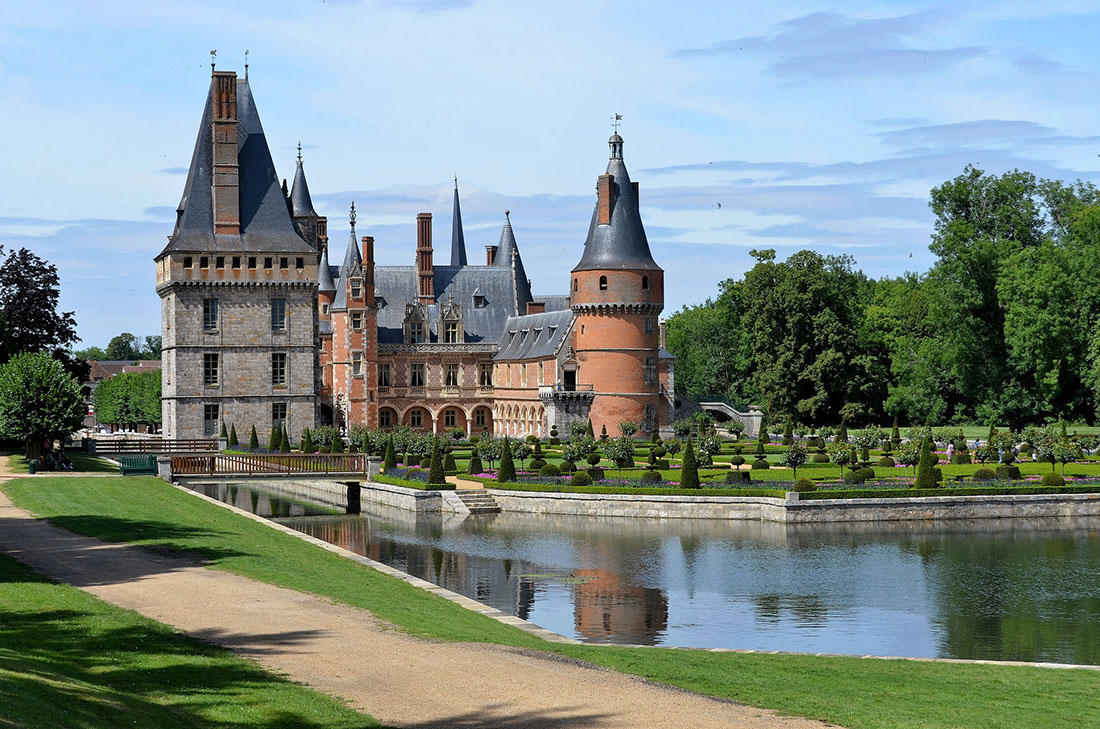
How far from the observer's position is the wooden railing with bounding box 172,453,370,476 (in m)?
43.7

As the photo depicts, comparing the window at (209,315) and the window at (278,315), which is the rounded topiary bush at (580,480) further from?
the window at (209,315)

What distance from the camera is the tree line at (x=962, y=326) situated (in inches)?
2576

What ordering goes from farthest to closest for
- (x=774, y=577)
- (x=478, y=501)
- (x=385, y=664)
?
(x=478, y=501) < (x=774, y=577) < (x=385, y=664)

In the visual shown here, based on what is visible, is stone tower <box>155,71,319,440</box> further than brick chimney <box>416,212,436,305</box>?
No

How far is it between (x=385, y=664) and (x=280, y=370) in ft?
170

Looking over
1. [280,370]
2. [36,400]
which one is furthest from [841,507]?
[280,370]

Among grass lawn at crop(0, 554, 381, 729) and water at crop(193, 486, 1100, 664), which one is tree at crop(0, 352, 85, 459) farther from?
grass lawn at crop(0, 554, 381, 729)

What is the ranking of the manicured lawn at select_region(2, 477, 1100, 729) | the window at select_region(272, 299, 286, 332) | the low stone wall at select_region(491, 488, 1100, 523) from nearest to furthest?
the manicured lawn at select_region(2, 477, 1100, 729)
the low stone wall at select_region(491, 488, 1100, 523)
the window at select_region(272, 299, 286, 332)

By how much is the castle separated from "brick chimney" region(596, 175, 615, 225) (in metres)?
0.08

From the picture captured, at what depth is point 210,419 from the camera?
64.8 meters

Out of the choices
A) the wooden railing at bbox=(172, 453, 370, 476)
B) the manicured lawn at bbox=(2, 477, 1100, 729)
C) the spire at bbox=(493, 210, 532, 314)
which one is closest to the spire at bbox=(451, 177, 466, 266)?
the spire at bbox=(493, 210, 532, 314)

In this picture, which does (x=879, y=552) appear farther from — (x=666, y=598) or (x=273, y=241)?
(x=273, y=241)

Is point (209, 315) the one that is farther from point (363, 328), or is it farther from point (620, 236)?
point (620, 236)

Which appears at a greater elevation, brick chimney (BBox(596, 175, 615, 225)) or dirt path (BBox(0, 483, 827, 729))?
brick chimney (BBox(596, 175, 615, 225))
